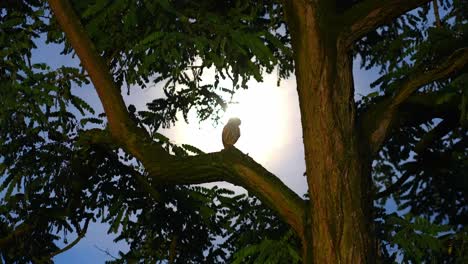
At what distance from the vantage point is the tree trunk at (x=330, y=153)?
20.7 feet

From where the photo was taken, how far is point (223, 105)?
8.88 m

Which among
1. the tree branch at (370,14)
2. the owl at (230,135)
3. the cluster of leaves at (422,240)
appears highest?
the tree branch at (370,14)

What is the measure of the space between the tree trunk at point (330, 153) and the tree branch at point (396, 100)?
0.83ft

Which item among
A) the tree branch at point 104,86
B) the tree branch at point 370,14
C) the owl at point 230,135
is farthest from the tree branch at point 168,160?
the tree branch at point 370,14

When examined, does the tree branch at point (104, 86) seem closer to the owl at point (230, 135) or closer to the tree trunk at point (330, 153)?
the owl at point (230, 135)

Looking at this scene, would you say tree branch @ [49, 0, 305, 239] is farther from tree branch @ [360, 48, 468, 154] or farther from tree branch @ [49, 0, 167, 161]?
tree branch @ [360, 48, 468, 154]

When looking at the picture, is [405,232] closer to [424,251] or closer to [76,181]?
[424,251]

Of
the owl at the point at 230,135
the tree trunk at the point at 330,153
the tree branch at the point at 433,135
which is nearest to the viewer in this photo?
the tree trunk at the point at 330,153

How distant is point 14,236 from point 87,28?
108 inches

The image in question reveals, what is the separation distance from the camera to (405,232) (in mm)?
7027

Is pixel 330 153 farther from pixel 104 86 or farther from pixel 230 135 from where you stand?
pixel 104 86

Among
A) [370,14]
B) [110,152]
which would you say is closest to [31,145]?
[110,152]

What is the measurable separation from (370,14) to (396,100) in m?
0.94

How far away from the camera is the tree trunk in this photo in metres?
6.32
